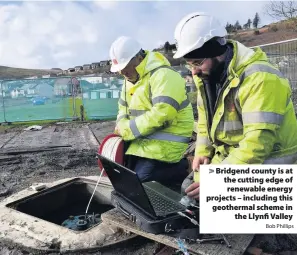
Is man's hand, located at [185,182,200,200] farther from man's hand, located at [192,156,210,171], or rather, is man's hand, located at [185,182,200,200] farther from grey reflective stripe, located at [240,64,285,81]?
grey reflective stripe, located at [240,64,285,81]

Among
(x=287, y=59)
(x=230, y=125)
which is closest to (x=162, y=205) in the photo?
(x=230, y=125)

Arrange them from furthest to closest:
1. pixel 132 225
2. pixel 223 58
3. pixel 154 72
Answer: pixel 154 72 → pixel 132 225 → pixel 223 58

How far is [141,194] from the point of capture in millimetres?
2723

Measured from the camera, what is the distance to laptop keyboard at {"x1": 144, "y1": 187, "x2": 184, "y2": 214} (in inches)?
116

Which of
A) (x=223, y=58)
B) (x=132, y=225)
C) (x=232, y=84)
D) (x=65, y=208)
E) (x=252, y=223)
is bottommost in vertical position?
(x=65, y=208)

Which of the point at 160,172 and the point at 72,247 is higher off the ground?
the point at 160,172

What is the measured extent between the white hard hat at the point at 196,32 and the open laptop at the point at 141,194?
1.03 metres

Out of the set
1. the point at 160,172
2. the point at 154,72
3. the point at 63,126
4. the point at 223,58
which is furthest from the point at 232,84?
the point at 63,126

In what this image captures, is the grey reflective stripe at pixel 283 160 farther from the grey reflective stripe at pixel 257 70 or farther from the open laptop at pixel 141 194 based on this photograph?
the open laptop at pixel 141 194

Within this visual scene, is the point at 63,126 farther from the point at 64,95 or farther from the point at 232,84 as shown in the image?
the point at 232,84

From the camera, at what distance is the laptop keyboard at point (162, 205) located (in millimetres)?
2947

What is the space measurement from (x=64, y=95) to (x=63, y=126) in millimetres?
1935

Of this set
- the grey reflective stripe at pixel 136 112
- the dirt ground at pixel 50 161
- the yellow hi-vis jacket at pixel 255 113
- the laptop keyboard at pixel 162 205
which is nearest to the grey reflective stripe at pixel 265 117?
the yellow hi-vis jacket at pixel 255 113

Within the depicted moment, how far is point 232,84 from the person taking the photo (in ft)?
8.33
